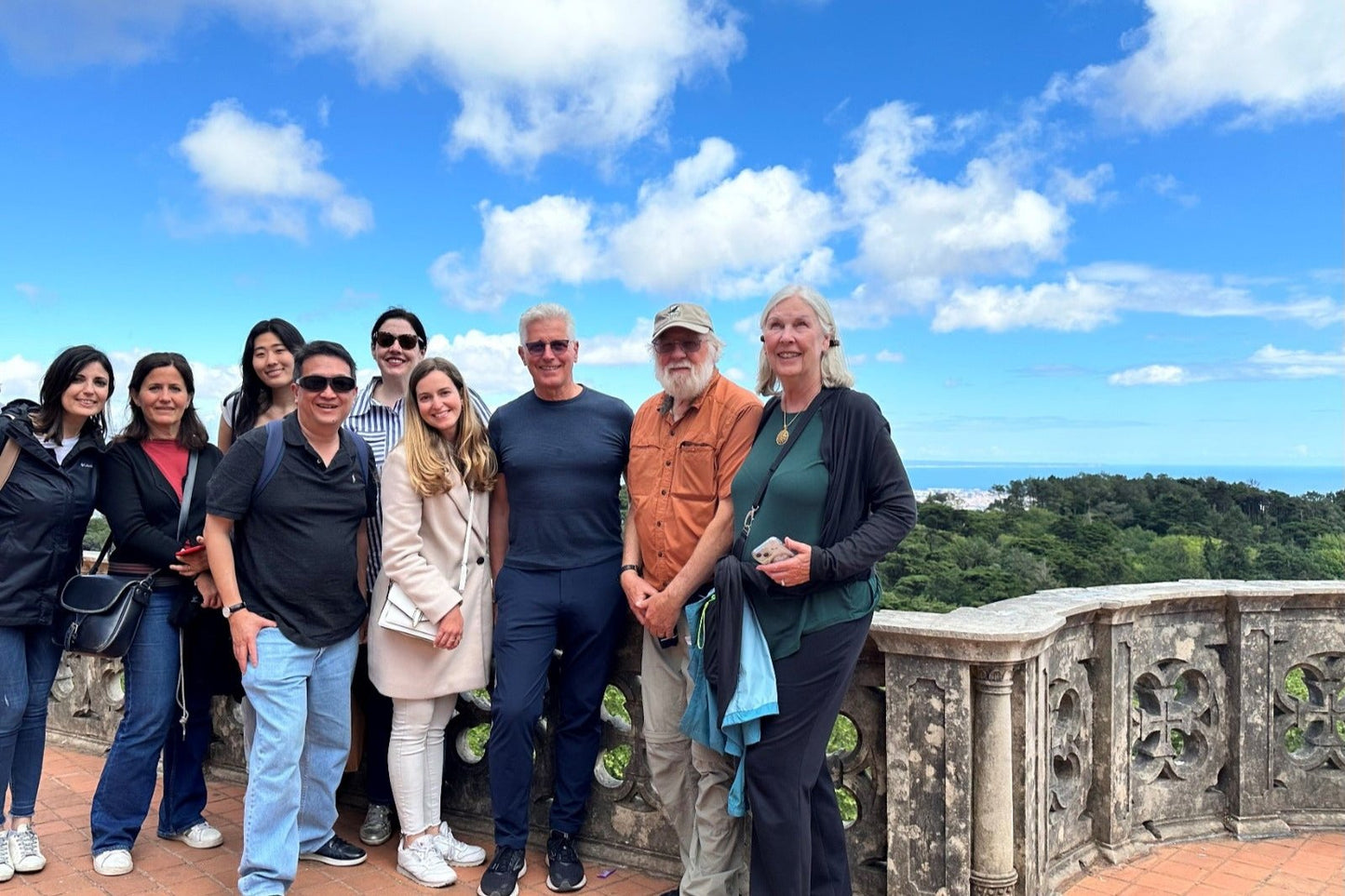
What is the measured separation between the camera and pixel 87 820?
4.29 metres

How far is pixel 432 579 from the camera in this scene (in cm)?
345

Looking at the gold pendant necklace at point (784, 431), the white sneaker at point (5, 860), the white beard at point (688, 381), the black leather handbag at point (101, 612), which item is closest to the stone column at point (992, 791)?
the gold pendant necklace at point (784, 431)

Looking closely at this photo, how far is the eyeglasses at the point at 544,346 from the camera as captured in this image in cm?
352

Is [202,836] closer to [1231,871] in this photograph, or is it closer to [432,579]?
[432,579]

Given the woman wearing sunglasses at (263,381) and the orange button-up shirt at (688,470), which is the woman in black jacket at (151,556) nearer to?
the woman wearing sunglasses at (263,381)

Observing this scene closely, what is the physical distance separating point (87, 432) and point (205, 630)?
93 centimetres

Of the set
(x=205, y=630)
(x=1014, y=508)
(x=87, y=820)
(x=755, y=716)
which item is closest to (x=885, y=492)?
(x=755, y=716)

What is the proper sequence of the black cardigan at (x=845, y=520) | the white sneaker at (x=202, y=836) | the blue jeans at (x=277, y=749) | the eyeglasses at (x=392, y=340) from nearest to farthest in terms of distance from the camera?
1. the black cardigan at (x=845, y=520)
2. the blue jeans at (x=277, y=749)
3. the white sneaker at (x=202, y=836)
4. the eyeglasses at (x=392, y=340)

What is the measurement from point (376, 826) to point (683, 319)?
8.51 ft

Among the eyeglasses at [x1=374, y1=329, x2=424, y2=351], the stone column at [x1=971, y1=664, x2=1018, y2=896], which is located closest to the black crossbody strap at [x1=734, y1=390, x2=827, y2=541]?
the stone column at [x1=971, y1=664, x2=1018, y2=896]

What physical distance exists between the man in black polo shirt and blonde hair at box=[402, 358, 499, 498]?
0.79ft

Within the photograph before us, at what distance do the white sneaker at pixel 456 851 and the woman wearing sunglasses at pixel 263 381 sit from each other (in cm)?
189

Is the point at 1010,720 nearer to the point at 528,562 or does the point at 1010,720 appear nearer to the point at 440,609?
the point at 528,562

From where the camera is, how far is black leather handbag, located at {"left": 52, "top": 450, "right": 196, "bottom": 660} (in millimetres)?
3514
